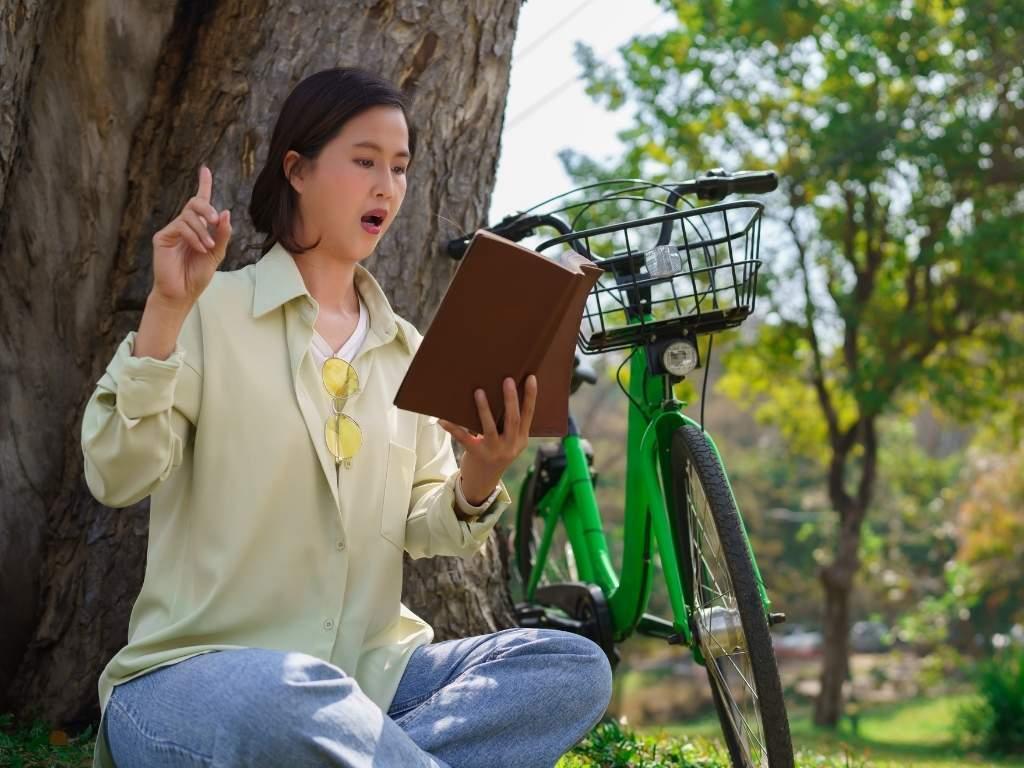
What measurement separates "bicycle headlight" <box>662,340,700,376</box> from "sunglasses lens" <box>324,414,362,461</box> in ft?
2.84

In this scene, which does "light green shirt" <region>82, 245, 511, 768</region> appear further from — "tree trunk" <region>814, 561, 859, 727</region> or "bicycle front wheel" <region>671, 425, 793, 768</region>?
"tree trunk" <region>814, 561, 859, 727</region>

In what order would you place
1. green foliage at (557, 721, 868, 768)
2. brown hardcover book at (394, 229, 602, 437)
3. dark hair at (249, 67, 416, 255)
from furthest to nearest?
green foliage at (557, 721, 868, 768), dark hair at (249, 67, 416, 255), brown hardcover book at (394, 229, 602, 437)

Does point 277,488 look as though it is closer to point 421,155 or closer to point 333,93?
point 333,93

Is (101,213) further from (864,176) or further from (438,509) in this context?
(864,176)

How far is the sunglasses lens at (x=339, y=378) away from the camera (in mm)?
2355

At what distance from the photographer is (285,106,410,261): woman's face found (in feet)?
7.89

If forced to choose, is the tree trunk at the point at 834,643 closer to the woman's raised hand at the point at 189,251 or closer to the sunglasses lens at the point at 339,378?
the sunglasses lens at the point at 339,378

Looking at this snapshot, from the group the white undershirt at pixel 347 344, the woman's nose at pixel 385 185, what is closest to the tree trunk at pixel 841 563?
the white undershirt at pixel 347 344

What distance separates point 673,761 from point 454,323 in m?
1.80

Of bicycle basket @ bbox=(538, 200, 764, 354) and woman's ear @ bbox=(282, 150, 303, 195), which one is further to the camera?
bicycle basket @ bbox=(538, 200, 764, 354)

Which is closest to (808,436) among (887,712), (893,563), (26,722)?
(887,712)

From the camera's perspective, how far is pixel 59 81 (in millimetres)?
3230

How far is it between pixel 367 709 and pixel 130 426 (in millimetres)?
590

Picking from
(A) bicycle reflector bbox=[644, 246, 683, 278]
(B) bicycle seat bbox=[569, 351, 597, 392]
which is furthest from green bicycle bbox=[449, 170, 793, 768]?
(B) bicycle seat bbox=[569, 351, 597, 392]
